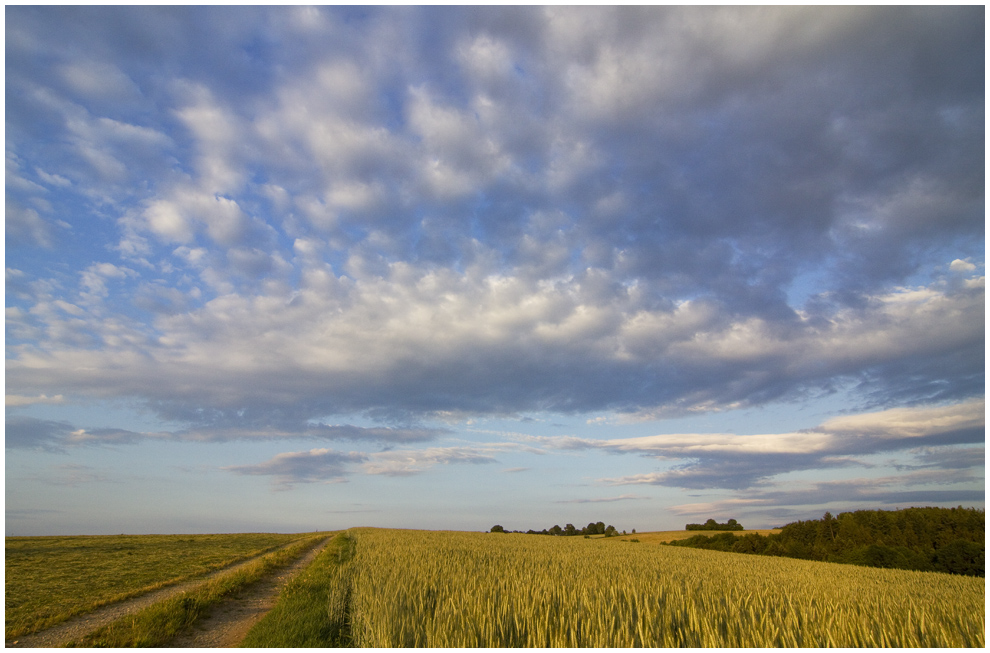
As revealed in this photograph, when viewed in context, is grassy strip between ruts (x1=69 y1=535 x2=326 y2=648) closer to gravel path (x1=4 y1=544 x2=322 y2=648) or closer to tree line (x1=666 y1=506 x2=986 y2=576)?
gravel path (x1=4 y1=544 x2=322 y2=648)

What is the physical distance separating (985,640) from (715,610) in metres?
3.62

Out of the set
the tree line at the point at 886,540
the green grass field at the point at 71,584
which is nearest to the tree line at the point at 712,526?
the tree line at the point at 886,540

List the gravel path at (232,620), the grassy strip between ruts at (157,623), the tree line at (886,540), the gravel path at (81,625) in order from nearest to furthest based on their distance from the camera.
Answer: the grassy strip between ruts at (157,623) < the gravel path at (81,625) < the gravel path at (232,620) < the tree line at (886,540)

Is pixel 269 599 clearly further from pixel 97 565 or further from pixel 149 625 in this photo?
pixel 97 565

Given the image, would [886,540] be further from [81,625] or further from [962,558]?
[81,625]

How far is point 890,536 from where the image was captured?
51.0 metres

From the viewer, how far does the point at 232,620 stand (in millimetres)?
11633

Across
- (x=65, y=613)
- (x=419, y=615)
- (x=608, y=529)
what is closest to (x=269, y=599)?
(x=65, y=613)

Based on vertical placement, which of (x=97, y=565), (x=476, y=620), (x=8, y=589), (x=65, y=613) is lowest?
(x=97, y=565)

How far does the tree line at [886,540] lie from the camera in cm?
3812

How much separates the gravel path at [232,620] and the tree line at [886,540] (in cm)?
4635

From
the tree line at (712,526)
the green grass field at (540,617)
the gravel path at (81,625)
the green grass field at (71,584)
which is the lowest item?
the tree line at (712,526)

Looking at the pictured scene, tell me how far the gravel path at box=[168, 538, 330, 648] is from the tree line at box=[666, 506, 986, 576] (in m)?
46.3

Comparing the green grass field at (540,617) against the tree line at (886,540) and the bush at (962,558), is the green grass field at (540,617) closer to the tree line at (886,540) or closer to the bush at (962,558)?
the bush at (962,558)
